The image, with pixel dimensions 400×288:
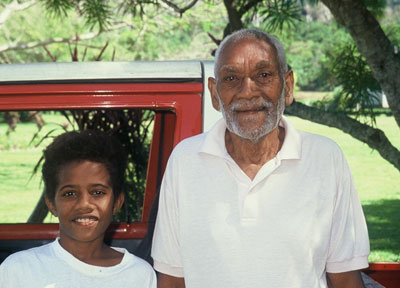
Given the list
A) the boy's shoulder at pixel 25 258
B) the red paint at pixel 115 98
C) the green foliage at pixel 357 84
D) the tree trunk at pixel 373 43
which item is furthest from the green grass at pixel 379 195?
the boy's shoulder at pixel 25 258

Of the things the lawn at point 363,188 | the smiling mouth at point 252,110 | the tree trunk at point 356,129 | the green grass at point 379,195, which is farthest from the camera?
the lawn at point 363,188

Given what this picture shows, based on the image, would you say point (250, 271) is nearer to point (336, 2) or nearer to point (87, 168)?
point (87, 168)

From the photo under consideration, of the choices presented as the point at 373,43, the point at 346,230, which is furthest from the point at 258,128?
the point at 373,43

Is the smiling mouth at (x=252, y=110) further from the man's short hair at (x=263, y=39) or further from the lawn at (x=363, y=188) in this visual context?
the lawn at (x=363, y=188)

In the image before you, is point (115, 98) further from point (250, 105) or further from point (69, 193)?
point (250, 105)

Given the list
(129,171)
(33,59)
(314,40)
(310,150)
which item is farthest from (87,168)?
(314,40)

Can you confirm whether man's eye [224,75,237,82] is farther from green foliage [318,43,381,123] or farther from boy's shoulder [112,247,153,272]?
green foliage [318,43,381,123]

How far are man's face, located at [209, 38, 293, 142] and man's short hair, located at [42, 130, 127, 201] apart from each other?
0.37 m

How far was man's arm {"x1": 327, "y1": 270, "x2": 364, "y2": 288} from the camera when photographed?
2.08m

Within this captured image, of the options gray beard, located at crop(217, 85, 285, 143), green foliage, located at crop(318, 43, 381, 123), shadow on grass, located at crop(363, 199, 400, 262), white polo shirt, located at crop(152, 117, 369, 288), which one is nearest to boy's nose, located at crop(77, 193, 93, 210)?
white polo shirt, located at crop(152, 117, 369, 288)

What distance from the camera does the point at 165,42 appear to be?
33.5m

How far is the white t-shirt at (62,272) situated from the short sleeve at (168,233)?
0.05 metres

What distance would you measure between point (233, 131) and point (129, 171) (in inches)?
101

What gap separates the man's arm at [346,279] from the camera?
81.8 inches
